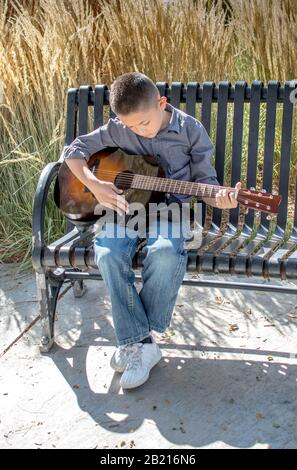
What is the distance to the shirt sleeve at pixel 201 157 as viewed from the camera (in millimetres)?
2807

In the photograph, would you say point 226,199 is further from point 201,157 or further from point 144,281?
point 144,281

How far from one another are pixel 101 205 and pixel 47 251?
0.32 meters

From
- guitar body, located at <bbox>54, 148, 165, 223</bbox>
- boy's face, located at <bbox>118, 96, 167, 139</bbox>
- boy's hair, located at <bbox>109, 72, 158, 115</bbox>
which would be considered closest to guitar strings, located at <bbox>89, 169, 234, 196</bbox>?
guitar body, located at <bbox>54, 148, 165, 223</bbox>

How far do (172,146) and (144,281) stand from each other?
0.58 meters

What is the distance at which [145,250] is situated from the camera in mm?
2707

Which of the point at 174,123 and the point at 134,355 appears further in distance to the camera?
the point at 174,123

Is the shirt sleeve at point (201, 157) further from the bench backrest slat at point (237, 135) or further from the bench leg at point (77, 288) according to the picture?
the bench leg at point (77, 288)

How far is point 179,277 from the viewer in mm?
2629

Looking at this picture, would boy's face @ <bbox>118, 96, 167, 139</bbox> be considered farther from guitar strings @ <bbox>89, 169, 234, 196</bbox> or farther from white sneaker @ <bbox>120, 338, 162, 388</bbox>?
white sneaker @ <bbox>120, 338, 162, 388</bbox>

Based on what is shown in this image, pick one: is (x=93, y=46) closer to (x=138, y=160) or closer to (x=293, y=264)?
(x=138, y=160)

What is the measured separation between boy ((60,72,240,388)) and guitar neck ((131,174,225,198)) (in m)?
0.05

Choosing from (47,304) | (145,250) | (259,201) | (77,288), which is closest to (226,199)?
(259,201)
